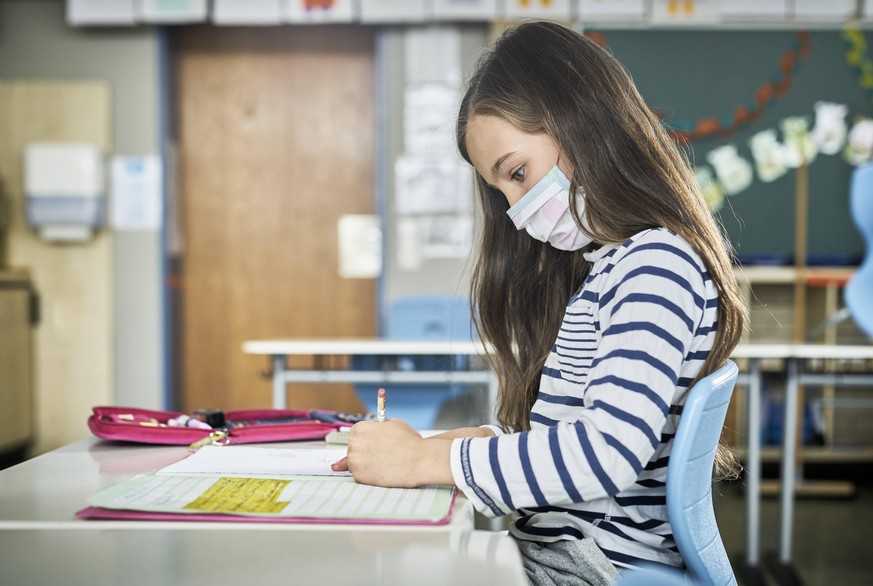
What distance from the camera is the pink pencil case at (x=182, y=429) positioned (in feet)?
3.63

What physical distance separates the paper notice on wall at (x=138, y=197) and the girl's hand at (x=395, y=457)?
12.0ft

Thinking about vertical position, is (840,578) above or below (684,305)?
below

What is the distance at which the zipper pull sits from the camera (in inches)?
43.1

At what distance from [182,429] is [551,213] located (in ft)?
1.88

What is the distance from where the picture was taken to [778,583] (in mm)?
2512

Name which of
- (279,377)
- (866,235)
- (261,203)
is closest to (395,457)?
(279,377)

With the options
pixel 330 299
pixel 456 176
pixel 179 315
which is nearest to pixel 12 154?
pixel 179 315

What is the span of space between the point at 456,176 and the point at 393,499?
11.7 feet

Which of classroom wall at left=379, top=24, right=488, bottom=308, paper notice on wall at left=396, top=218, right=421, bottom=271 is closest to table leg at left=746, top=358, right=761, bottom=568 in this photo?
classroom wall at left=379, top=24, right=488, bottom=308

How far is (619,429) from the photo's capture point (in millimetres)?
787

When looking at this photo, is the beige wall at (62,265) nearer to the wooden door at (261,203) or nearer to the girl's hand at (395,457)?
the wooden door at (261,203)

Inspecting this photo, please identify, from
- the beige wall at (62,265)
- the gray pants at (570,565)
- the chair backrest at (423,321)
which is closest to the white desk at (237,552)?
the gray pants at (570,565)

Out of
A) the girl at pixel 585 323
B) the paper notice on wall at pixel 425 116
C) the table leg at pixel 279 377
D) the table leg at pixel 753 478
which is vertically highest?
the paper notice on wall at pixel 425 116

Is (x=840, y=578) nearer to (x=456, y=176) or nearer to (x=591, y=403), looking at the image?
(x=591, y=403)
